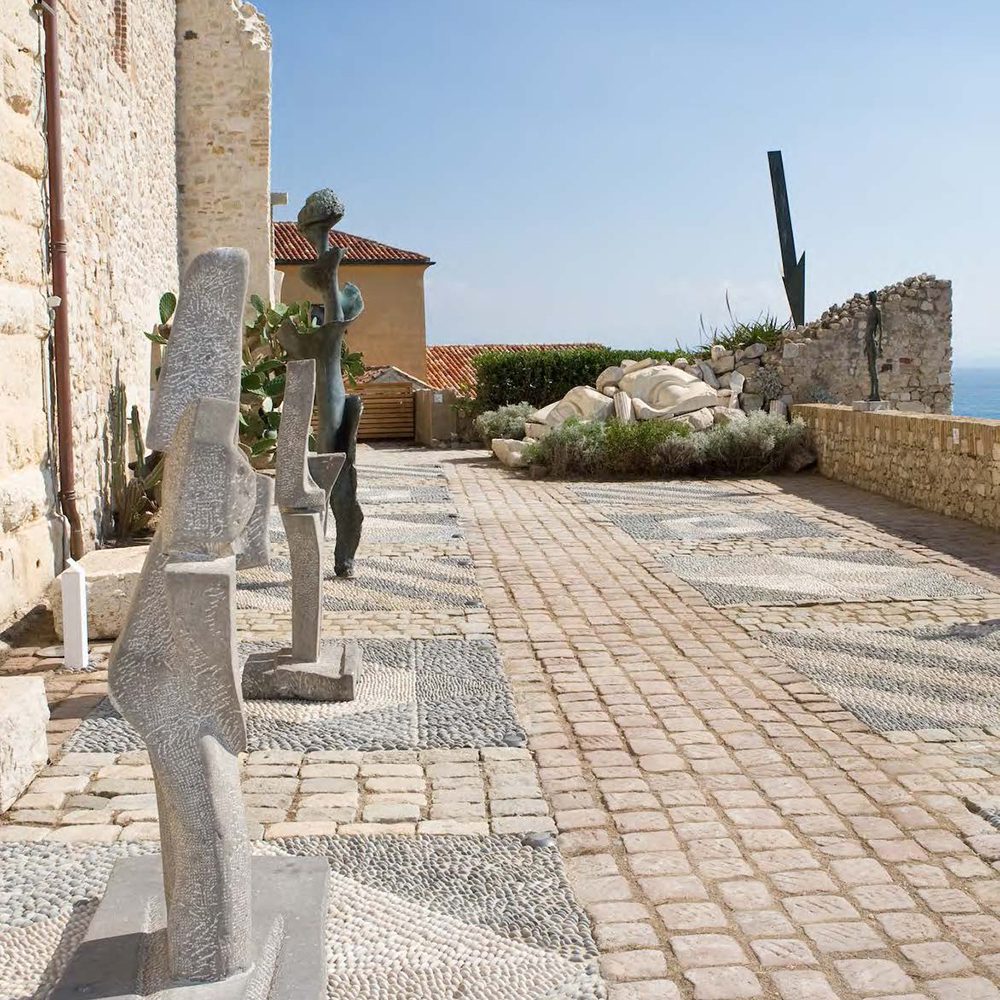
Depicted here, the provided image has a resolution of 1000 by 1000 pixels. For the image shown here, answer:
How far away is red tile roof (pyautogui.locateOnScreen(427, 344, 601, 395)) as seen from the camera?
3091 cm

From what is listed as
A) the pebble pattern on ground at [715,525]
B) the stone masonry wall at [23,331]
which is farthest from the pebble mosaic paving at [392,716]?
the pebble pattern on ground at [715,525]

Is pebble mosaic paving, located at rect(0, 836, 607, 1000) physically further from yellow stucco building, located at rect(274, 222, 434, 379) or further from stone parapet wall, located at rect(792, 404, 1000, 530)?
yellow stucco building, located at rect(274, 222, 434, 379)

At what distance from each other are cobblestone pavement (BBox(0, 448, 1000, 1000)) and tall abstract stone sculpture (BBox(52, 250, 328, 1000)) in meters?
0.54

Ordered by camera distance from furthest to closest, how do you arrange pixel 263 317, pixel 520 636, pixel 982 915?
1. pixel 263 317
2. pixel 520 636
3. pixel 982 915

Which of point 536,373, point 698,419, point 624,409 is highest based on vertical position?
point 536,373

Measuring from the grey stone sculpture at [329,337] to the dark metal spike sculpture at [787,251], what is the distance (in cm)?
1546

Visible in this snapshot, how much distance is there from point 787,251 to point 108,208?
15535 millimetres

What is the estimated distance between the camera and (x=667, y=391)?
16.8m

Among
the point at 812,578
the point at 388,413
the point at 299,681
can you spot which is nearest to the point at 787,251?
the point at 388,413

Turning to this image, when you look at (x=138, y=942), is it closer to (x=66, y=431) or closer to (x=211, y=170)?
(x=66, y=431)

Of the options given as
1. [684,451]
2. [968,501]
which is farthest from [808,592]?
[684,451]

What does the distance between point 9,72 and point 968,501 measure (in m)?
8.37

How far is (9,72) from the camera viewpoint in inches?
253

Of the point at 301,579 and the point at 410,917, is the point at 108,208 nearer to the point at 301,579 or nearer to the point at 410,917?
the point at 301,579
